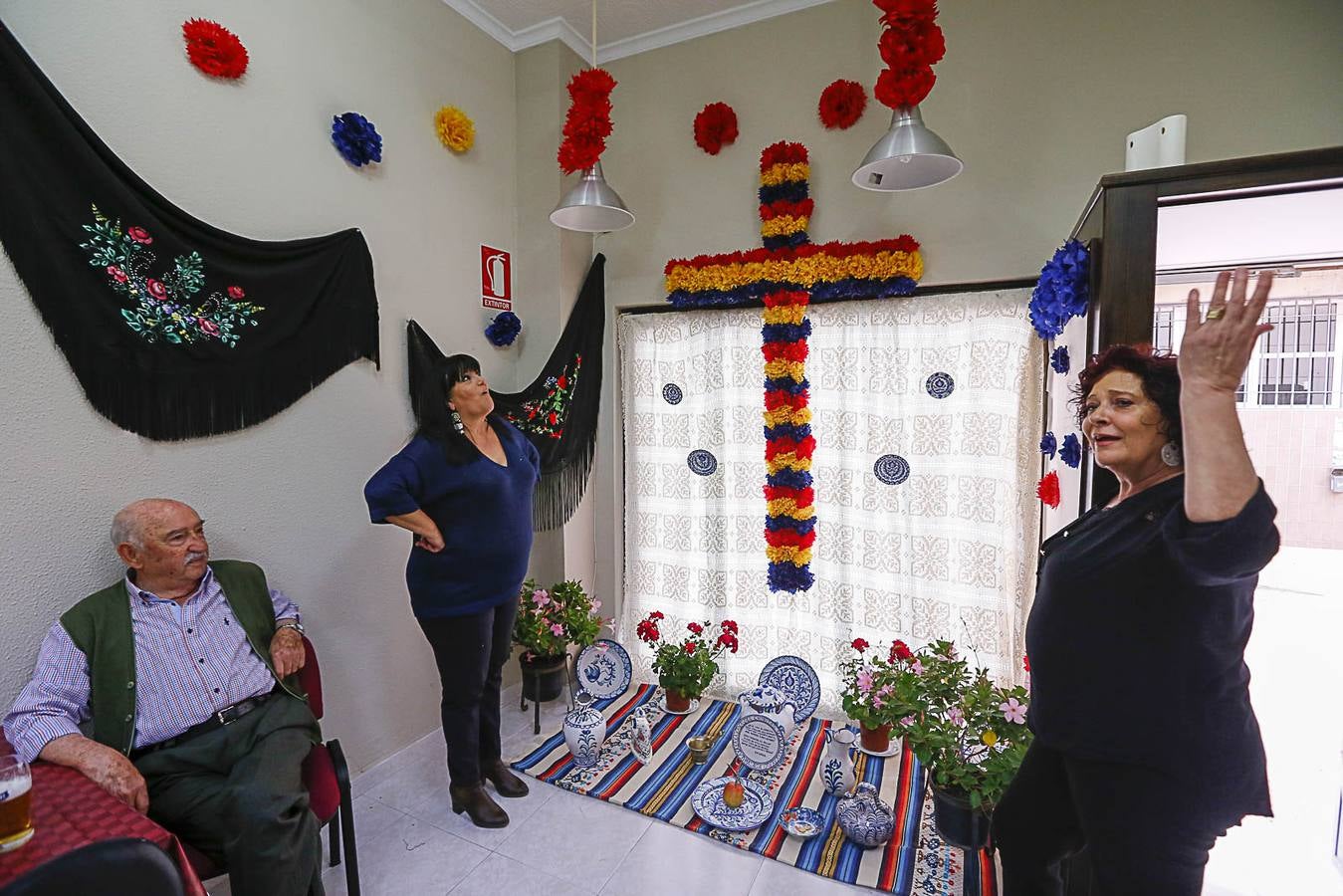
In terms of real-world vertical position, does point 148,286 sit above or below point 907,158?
below

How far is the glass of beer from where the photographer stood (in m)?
1.03

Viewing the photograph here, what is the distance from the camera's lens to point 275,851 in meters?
1.40

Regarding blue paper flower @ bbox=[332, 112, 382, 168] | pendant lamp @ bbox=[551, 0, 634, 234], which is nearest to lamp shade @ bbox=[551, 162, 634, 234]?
pendant lamp @ bbox=[551, 0, 634, 234]

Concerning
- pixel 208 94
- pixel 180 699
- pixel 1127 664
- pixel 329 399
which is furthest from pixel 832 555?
pixel 208 94

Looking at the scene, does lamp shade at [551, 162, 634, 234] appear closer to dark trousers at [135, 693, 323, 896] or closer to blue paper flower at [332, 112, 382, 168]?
blue paper flower at [332, 112, 382, 168]

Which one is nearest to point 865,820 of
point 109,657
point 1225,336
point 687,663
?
point 687,663

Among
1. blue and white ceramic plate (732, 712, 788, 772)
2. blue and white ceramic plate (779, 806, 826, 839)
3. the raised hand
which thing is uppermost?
the raised hand

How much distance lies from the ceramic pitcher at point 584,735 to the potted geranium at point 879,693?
3.02ft

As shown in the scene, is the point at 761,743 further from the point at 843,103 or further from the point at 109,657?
the point at 843,103

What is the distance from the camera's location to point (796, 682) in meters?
2.54

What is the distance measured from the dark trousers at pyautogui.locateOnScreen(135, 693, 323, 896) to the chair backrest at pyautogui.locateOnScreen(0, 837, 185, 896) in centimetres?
76

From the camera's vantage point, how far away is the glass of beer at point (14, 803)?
1.03 meters

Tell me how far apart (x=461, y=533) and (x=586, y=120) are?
4.66 feet

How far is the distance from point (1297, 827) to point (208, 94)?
3.96 metres
